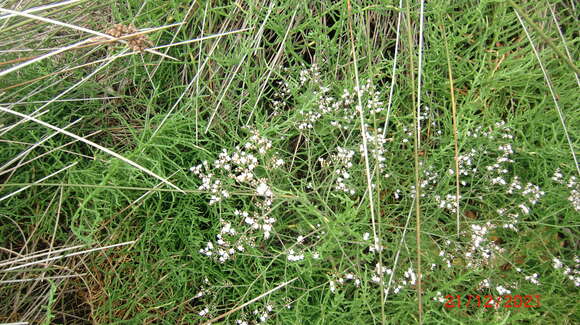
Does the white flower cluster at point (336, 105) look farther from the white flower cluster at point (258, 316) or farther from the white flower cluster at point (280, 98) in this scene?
the white flower cluster at point (258, 316)

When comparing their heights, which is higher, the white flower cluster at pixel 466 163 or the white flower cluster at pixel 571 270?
the white flower cluster at pixel 466 163

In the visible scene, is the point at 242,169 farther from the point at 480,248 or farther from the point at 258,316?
the point at 480,248

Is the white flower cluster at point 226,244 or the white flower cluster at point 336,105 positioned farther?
the white flower cluster at point 336,105

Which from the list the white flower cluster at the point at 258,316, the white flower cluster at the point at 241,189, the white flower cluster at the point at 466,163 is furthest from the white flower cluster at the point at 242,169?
the white flower cluster at the point at 466,163

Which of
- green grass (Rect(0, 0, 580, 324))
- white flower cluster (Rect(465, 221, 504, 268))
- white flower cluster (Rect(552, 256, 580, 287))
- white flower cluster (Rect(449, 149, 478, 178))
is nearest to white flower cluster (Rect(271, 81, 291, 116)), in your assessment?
green grass (Rect(0, 0, 580, 324))

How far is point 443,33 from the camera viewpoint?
1548 mm
